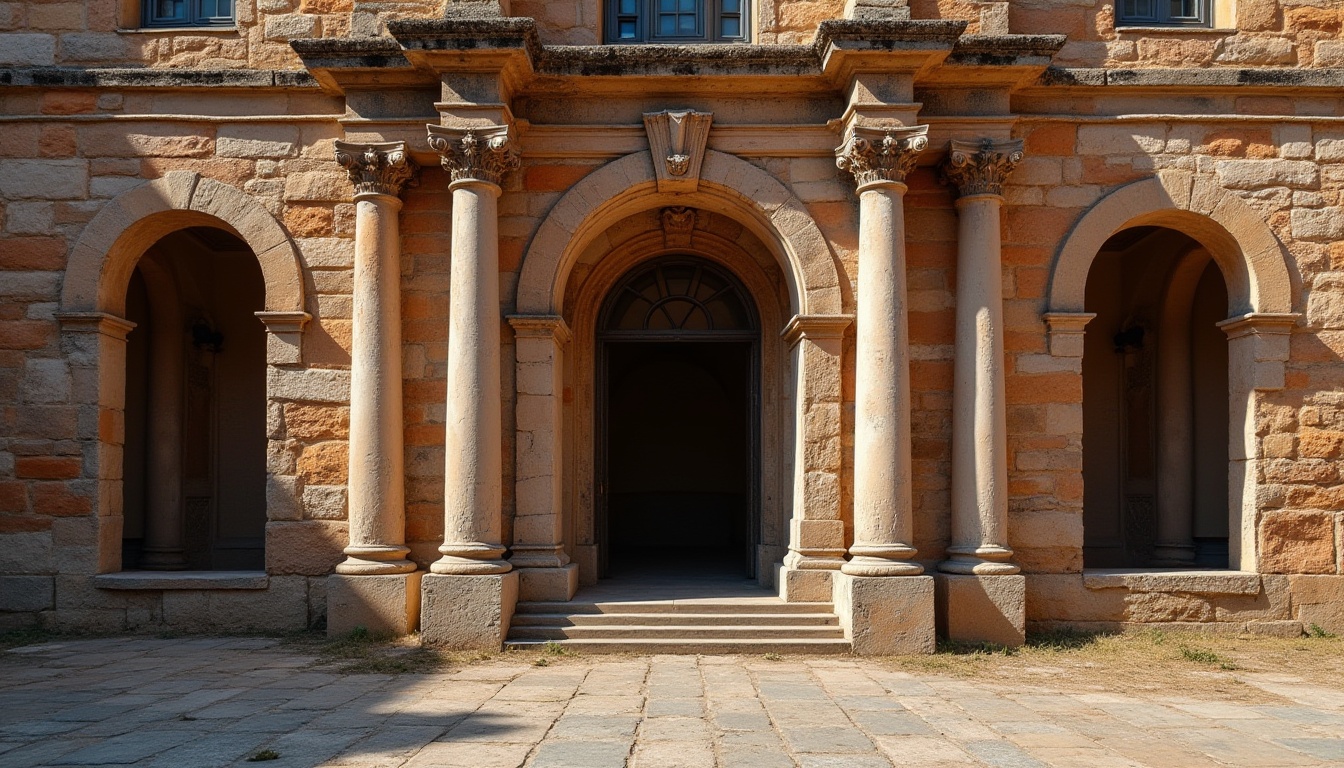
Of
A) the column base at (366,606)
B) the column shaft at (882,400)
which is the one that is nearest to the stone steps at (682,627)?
the column shaft at (882,400)

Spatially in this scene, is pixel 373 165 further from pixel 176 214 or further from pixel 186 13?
pixel 186 13

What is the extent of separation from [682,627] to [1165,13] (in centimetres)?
673

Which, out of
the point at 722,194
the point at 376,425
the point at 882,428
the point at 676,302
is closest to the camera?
the point at 882,428

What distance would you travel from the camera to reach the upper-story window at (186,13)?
367 inches

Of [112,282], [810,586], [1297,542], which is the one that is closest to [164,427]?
[112,282]

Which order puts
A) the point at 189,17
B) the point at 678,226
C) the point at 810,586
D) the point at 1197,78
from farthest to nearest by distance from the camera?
the point at 678,226 → the point at 189,17 → the point at 1197,78 → the point at 810,586

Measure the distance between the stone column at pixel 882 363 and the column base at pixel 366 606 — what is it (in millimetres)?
3523

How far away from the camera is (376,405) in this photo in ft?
27.6

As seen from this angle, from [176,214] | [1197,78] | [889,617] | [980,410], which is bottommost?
[889,617]

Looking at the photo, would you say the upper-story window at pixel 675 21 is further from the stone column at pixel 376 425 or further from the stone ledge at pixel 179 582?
the stone ledge at pixel 179 582

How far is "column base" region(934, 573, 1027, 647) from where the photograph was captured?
26.9 ft

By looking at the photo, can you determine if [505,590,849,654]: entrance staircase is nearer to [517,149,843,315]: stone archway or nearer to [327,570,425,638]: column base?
[327,570,425,638]: column base

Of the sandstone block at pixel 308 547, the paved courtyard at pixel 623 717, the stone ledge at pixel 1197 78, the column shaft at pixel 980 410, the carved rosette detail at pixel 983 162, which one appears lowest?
the paved courtyard at pixel 623 717

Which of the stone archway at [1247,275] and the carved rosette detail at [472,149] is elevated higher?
the carved rosette detail at [472,149]
